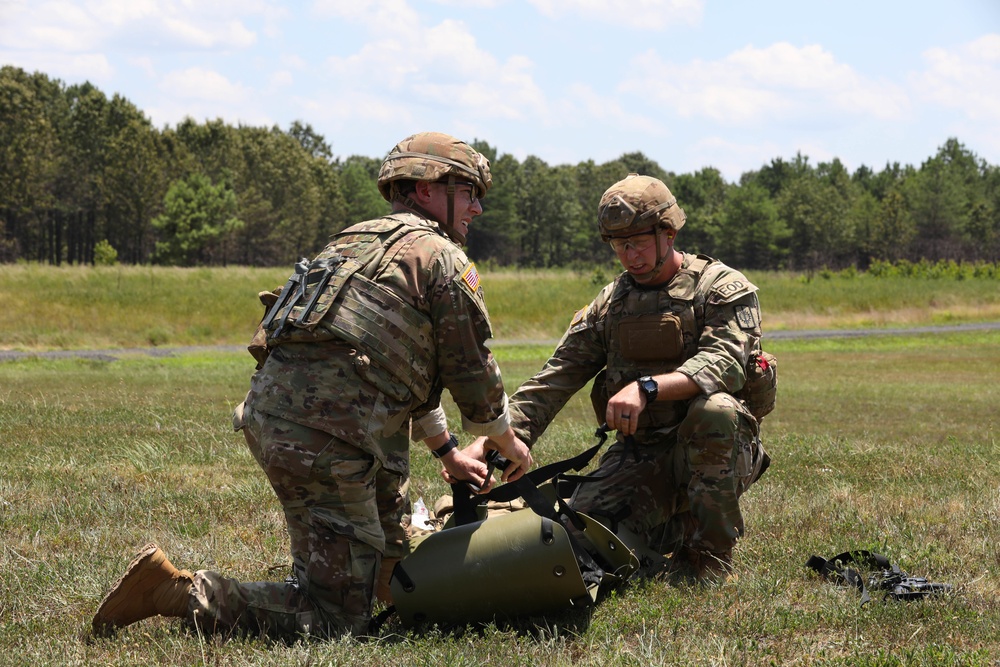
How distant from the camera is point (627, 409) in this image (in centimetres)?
462

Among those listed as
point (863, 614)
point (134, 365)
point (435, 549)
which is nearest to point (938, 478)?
point (863, 614)

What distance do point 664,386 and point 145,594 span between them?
246 cm

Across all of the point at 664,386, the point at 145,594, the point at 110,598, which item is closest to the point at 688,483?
the point at 664,386

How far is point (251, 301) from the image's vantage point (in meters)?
33.9

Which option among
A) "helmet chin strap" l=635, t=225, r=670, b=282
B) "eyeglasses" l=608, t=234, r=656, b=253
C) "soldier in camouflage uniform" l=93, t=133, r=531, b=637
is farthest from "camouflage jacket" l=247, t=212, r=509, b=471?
"helmet chin strap" l=635, t=225, r=670, b=282

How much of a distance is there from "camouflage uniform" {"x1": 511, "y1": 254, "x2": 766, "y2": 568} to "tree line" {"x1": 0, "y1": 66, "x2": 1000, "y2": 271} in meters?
61.7

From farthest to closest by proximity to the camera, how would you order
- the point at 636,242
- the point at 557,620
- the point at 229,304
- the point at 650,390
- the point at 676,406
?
1. the point at 229,304
2. the point at 676,406
3. the point at 636,242
4. the point at 650,390
5. the point at 557,620

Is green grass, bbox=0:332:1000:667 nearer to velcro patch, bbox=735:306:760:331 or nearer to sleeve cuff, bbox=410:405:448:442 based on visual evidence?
sleeve cuff, bbox=410:405:448:442

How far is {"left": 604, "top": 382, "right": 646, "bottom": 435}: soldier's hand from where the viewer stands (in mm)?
4617

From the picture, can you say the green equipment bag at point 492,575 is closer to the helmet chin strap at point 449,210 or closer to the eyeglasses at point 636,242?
the helmet chin strap at point 449,210

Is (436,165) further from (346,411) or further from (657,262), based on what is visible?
(657,262)

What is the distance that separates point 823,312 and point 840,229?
6014 cm

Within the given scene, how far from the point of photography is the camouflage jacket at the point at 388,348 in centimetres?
382

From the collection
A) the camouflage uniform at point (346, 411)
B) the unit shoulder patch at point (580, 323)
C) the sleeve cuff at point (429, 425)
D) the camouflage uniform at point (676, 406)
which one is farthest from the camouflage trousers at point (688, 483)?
the camouflage uniform at point (346, 411)
